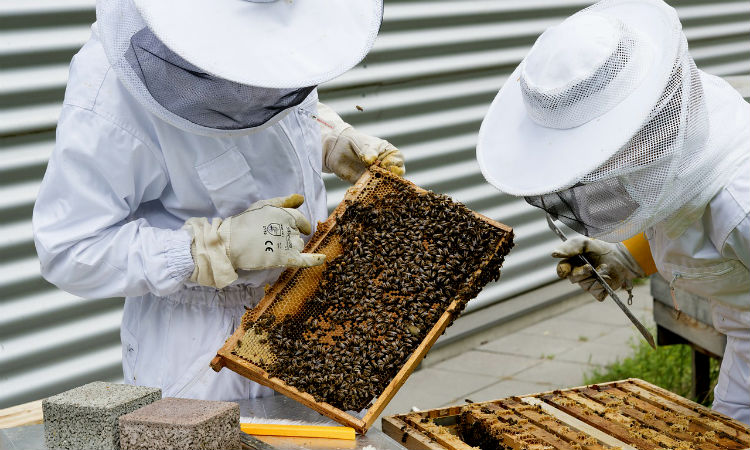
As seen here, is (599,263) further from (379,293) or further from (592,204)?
(379,293)

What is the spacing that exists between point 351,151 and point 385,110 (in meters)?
2.61

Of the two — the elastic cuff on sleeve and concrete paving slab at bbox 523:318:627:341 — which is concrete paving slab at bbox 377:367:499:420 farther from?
the elastic cuff on sleeve

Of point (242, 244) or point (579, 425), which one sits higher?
point (242, 244)

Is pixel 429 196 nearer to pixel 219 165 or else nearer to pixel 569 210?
pixel 569 210

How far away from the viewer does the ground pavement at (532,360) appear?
5680 millimetres

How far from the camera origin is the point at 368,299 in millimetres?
2740

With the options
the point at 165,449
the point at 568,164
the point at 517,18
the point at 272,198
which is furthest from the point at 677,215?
the point at 517,18

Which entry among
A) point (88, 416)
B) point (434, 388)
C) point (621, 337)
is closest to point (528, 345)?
point (621, 337)

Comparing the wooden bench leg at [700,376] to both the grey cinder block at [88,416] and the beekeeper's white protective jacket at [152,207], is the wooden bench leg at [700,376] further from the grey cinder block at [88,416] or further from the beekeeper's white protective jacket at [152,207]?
the grey cinder block at [88,416]

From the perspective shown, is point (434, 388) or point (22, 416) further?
point (434, 388)

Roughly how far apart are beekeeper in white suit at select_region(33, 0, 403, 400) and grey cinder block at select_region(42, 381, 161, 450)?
1.16 ft

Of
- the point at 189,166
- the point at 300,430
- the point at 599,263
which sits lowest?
the point at 300,430

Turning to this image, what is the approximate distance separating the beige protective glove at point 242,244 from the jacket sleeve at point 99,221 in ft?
0.15

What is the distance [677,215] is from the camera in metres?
2.60
